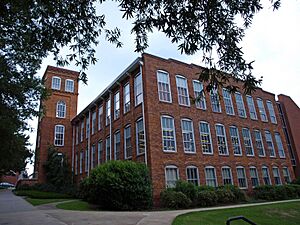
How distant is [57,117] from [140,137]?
19.0 meters

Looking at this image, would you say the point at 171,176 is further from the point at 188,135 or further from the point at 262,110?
the point at 262,110

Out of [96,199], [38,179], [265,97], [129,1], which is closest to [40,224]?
[96,199]

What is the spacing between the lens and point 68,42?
6.45m

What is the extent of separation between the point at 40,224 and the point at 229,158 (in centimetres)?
1560

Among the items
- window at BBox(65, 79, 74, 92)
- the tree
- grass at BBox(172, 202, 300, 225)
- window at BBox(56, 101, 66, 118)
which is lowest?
grass at BBox(172, 202, 300, 225)

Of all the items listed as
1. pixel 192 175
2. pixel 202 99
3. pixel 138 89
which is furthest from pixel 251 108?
pixel 138 89

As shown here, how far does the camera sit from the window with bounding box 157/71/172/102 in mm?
18758

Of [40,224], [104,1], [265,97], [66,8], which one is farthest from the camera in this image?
[265,97]

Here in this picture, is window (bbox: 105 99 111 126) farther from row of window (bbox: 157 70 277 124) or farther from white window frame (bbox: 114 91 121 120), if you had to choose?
row of window (bbox: 157 70 277 124)

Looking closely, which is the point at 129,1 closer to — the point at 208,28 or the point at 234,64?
the point at 208,28

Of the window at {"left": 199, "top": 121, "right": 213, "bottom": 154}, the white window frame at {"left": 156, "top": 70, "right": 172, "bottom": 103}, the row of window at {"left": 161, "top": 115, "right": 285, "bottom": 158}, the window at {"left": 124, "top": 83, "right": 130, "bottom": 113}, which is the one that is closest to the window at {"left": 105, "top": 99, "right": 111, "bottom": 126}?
the window at {"left": 124, "top": 83, "right": 130, "bottom": 113}

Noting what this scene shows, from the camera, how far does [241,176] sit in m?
20.9

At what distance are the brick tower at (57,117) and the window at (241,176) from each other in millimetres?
20799

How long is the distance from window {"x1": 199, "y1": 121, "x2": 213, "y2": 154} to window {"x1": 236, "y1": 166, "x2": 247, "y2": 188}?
3.34m
